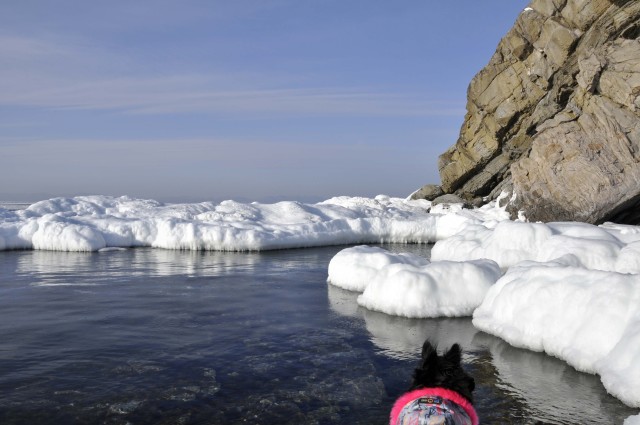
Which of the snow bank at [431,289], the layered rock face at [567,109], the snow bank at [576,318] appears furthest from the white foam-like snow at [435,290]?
the layered rock face at [567,109]

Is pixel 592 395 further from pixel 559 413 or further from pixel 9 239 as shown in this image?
pixel 9 239

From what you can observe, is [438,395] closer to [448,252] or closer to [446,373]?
[446,373]

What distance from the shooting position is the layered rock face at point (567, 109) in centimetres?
2762

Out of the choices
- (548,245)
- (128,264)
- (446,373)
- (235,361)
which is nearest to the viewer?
(446,373)

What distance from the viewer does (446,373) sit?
13.0 feet

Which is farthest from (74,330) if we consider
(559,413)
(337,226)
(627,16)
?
(627,16)

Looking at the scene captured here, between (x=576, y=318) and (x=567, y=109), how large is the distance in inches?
906

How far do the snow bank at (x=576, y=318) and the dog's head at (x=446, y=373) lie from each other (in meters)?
6.24

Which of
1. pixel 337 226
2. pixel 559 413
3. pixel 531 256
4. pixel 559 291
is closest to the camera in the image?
pixel 559 413

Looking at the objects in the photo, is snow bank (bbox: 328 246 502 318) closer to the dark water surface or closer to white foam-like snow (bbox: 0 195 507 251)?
the dark water surface

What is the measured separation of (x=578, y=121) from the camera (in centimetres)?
2983

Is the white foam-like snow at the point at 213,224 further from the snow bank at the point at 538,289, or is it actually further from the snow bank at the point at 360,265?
the snow bank at the point at 538,289

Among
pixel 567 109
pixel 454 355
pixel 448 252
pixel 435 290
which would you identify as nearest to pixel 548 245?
pixel 448 252

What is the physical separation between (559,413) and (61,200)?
39769 millimetres
